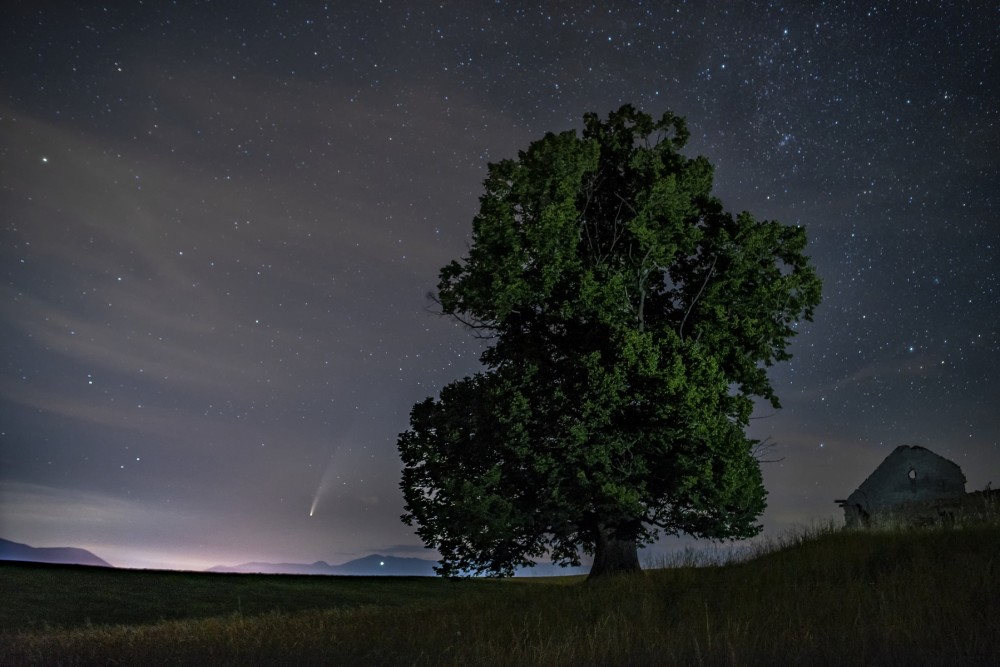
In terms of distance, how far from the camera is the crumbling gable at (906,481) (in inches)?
1754

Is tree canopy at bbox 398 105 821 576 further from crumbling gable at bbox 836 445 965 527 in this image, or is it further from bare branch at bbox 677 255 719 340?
crumbling gable at bbox 836 445 965 527

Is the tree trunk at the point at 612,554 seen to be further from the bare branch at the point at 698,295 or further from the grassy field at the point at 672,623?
the bare branch at the point at 698,295

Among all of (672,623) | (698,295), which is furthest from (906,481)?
(672,623)

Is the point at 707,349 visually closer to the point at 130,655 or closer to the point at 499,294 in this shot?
the point at 499,294

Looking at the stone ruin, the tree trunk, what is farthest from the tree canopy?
the stone ruin

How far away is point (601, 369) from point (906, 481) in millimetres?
33792

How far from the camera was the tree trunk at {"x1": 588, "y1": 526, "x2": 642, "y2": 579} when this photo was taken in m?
22.5

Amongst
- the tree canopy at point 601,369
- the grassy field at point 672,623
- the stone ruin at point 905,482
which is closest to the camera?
the grassy field at point 672,623

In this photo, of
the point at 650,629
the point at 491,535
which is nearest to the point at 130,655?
the point at 650,629

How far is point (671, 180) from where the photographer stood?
22266mm

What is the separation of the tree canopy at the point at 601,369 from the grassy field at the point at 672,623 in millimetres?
2733

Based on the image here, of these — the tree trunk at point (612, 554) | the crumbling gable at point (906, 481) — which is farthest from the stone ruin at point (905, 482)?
the tree trunk at point (612, 554)

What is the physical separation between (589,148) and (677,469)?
9.75 meters

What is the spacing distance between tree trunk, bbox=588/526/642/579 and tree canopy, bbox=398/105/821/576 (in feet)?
0.14
